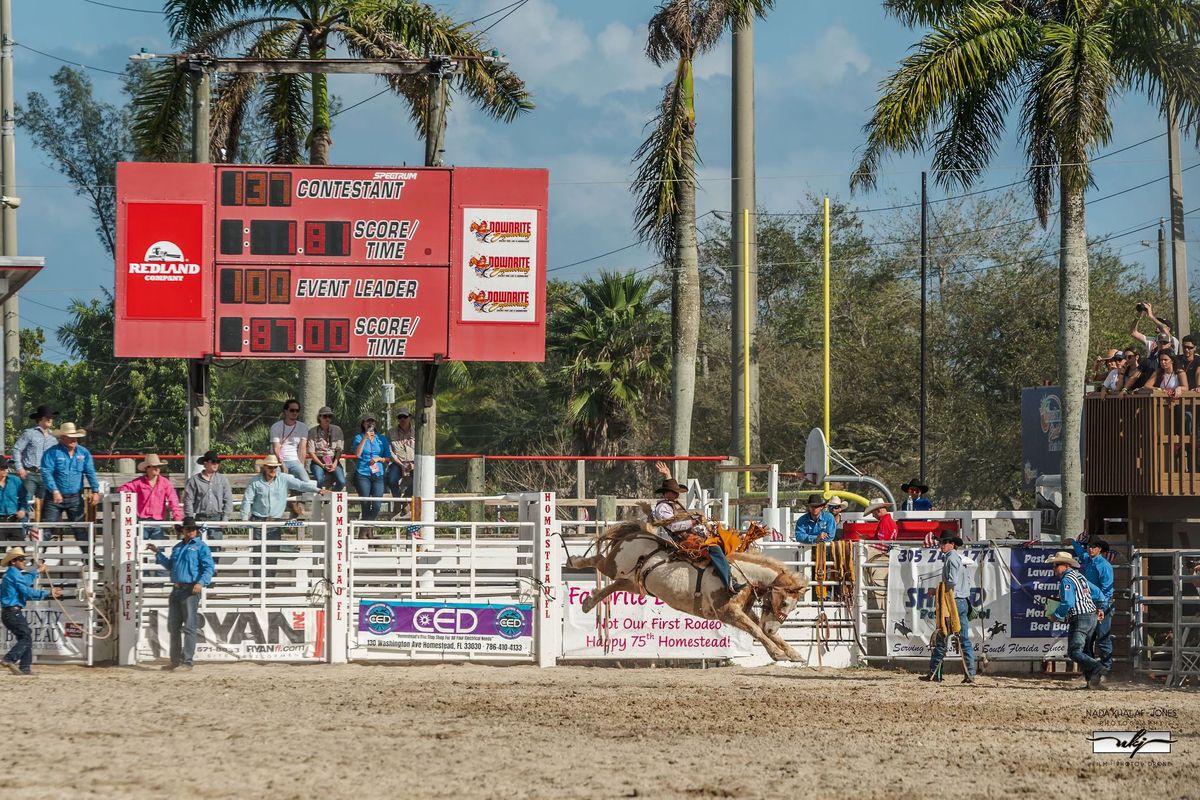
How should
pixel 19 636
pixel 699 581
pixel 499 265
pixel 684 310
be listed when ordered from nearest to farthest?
pixel 699 581, pixel 19 636, pixel 499 265, pixel 684 310

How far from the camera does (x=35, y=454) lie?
1783cm

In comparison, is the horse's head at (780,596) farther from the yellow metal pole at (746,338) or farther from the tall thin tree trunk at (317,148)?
the yellow metal pole at (746,338)

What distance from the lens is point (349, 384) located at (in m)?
53.1

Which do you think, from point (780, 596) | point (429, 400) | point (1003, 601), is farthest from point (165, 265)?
point (1003, 601)

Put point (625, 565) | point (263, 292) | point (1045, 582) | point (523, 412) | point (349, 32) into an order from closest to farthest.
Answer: point (625, 565) < point (1045, 582) < point (263, 292) < point (349, 32) < point (523, 412)

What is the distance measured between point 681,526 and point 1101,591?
541 centimetres

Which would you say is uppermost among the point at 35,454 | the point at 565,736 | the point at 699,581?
the point at 35,454

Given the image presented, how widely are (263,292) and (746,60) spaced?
12.6m

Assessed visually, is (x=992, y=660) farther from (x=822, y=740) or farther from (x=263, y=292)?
(x=263, y=292)

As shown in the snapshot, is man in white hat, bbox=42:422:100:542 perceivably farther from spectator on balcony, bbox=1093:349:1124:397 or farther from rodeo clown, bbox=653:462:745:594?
spectator on balcony, bbox=1093:349:1124:397

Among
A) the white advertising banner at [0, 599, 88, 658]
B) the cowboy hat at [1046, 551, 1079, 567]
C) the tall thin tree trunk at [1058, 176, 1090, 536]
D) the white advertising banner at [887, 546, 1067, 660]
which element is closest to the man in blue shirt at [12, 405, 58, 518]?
the white advertising banner at [0, 599, 88, 658]

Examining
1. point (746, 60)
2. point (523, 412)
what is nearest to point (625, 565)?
point (746, 60)

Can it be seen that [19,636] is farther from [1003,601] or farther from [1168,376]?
[1168,376]

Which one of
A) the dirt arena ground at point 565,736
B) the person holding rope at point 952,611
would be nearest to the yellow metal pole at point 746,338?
the person holding rope at point 952,611
